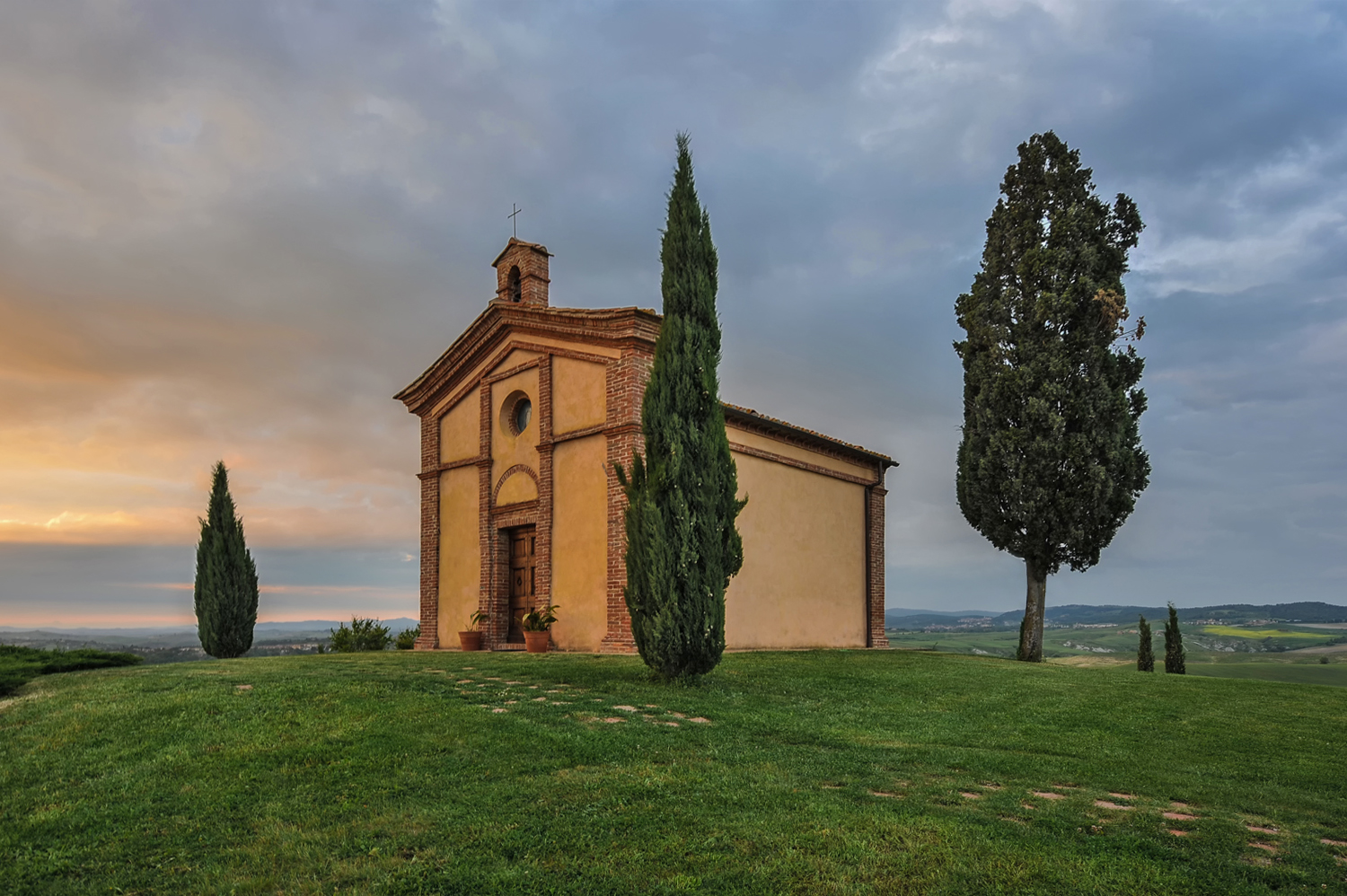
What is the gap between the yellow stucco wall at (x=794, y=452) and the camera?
63.8 feet

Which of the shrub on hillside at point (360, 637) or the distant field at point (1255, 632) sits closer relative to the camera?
the shrub on hillside at point (360, 637)

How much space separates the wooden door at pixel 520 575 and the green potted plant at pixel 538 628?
54.2 inches

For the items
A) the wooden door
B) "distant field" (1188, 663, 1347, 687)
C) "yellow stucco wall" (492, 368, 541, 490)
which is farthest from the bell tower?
"distant field" (1188, 663, 1347, 687)

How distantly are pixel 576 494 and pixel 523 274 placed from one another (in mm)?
6229

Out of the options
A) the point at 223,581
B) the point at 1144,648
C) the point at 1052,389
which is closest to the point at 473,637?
the point at 223,581

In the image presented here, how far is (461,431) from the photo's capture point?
21.5m

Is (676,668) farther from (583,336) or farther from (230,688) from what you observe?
(583,336)

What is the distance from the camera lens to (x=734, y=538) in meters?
Result: 12.5

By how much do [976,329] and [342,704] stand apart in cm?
1889

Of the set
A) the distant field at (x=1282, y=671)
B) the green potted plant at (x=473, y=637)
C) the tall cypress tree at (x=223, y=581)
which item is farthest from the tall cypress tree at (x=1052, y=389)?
the tall cypress tree at (x=223, y=581)

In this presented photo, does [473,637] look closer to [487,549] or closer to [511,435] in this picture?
[487,549]

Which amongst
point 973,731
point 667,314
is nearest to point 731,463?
point 667,314

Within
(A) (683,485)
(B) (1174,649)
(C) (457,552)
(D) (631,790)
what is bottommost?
(B) (1174,649)

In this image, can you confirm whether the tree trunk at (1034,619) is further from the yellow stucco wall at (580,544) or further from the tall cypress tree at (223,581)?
the tall cypress tree at (223,581)
